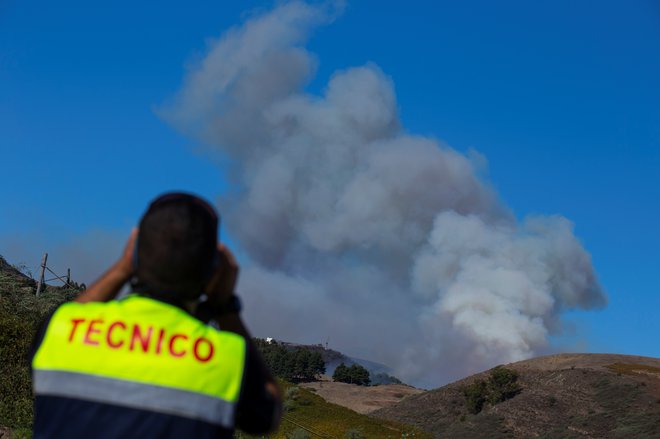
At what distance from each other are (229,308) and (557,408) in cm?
6802

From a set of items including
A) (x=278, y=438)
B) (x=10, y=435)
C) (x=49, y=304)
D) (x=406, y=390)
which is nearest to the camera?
(x=10, y=435)

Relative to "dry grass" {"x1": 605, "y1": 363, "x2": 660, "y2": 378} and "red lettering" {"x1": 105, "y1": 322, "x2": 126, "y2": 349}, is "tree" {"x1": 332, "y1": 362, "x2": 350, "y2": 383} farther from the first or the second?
"red lettering" {"x1": 105, "y1": 322, "x2": 126, "y2": 349}

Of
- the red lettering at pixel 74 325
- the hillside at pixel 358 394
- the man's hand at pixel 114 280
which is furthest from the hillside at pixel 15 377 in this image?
the hillside at pixel 358 394

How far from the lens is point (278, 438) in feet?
73.5

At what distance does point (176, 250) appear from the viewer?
2586 mm


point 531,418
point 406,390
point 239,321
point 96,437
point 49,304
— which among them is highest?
point 406,390

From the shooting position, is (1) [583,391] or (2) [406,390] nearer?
(1) [583,391]

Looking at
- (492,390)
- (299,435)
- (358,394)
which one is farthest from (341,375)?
(299,435)

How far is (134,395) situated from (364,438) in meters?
29.8

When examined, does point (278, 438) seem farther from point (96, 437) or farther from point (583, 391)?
point (583, 391)

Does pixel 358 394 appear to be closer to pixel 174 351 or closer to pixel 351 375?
pixel 351 375

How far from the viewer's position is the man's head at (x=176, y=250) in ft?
→ 8.50

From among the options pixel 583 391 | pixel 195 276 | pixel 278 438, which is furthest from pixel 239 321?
pixel 583 391

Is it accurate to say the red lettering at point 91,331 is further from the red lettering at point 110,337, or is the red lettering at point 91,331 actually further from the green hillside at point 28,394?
the green hillside at point 28,394
